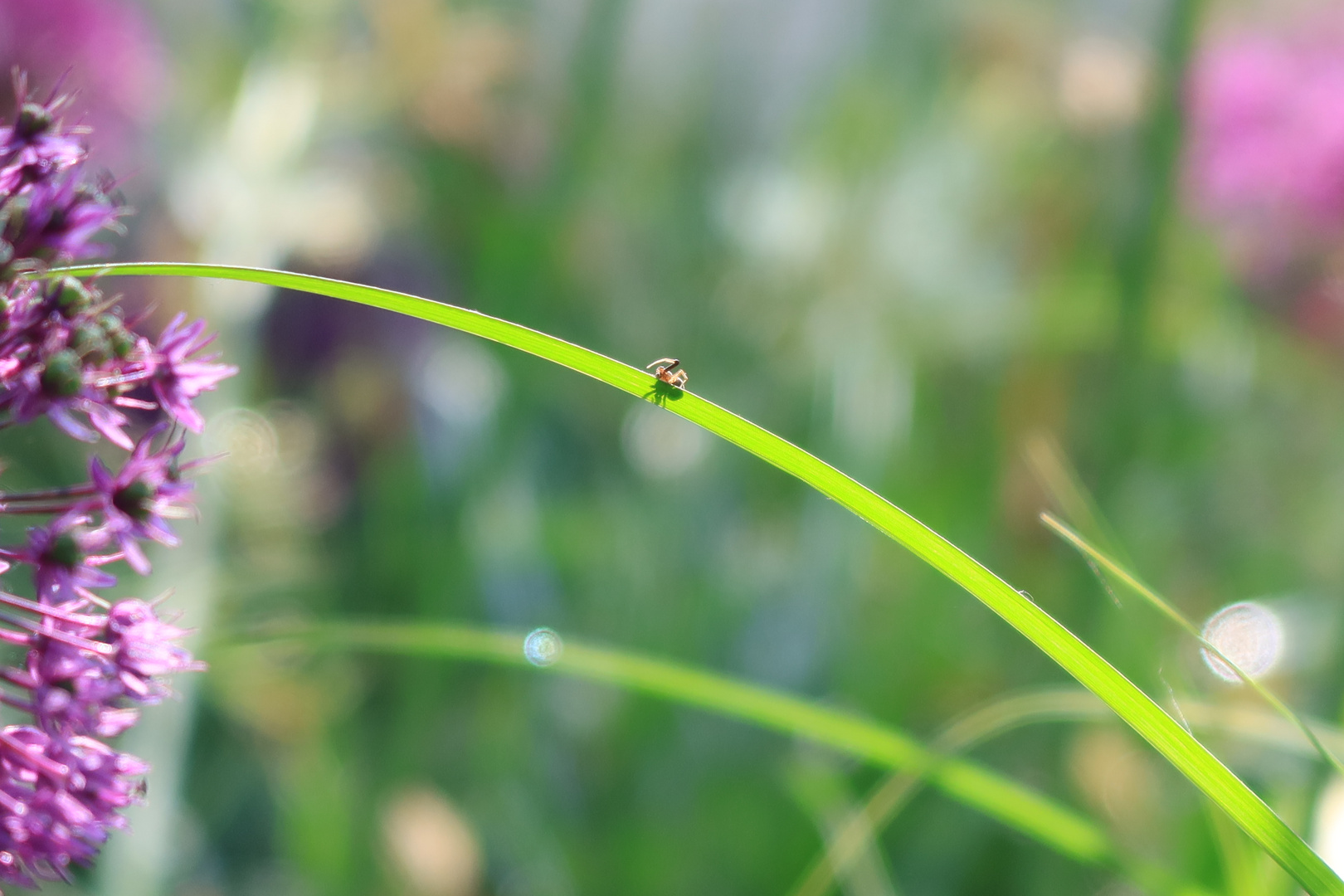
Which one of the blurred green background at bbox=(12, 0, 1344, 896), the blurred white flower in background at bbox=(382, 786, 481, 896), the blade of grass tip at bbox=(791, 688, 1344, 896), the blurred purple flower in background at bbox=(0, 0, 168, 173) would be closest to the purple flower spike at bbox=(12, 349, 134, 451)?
the blade of grass tip at bbox=(791, 688, 1344, 896)

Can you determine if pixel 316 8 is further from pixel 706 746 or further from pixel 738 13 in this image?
pixel 738 13

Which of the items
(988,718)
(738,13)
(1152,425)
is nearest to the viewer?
(988,718)

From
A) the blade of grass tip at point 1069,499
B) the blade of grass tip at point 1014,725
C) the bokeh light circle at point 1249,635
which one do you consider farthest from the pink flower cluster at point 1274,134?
the blade of grass tip at point 1014,725

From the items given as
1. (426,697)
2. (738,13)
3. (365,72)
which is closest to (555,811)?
(426,697)

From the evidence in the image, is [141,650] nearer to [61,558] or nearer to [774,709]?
[61,558]

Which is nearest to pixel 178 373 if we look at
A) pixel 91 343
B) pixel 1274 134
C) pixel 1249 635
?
pixel 91 343

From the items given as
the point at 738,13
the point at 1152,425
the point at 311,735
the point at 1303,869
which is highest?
the point at 738,13

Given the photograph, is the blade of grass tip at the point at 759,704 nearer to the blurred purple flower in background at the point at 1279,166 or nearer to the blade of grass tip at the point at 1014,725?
the blade of grass tip at the point at 1014,725
